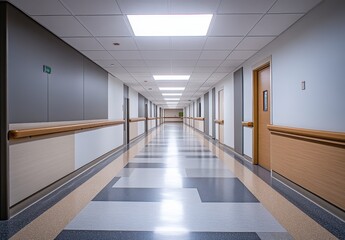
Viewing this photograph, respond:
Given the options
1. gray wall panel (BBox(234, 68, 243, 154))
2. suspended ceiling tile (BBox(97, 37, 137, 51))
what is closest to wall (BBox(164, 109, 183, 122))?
gray wall panel (BBox(234, 68, 243, 154))

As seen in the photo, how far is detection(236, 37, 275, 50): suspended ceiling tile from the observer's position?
421 cm

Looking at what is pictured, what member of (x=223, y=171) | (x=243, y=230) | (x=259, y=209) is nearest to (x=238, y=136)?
(x=223, y=171)

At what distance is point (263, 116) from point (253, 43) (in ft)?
5.29

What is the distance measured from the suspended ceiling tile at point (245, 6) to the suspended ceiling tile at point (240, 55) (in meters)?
1.92

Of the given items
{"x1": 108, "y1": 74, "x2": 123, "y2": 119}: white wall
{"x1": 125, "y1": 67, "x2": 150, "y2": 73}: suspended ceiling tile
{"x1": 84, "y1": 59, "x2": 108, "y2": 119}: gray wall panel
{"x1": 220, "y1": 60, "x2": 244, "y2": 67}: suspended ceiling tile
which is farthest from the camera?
{"x1": 108, "y1": 74, "x2": 123, "y2": 119}: white wall

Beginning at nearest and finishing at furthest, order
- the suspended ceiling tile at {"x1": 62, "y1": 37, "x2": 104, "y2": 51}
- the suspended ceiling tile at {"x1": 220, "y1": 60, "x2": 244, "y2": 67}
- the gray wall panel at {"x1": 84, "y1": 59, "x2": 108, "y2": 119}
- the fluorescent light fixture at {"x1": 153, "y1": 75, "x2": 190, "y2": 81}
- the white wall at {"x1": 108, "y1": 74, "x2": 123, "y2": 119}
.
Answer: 1. the suspended ceiling tile at {"x1": 62, "y1": 37, "x2": 104, "y2": 51}
2. the gray wall panel at {"x1": 84, "y1": 59, "x2": 108, "y2": 119}
3. the suspended ceiling tile at {"x1": 220, "y1": 60, "x2": 244, "y2": 67}
4. the white wall at {"x1": 108, "y1": 74, "x2": 123, "y2": 119}
5. the fluorescent light fixture at {"x1": 153, "y1": 75, "x2": 190, "y2": 81}

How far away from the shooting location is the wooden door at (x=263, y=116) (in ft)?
15.7

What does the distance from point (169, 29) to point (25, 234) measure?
3365mm

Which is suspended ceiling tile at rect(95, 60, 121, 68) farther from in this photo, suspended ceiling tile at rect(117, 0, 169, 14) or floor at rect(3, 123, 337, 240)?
floor at rect(3, 123, 337, 240)

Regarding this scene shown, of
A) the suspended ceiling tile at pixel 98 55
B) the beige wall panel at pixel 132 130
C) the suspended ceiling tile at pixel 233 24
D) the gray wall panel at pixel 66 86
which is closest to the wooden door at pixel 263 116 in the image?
the suspended ceiling tile at pixel 233 24

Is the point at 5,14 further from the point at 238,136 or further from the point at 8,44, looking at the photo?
the point at 238,136

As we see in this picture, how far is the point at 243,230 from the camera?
7.48 feet

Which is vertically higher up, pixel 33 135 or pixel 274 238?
pixel 33 135

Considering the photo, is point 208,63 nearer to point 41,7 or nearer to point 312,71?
point 312,71
